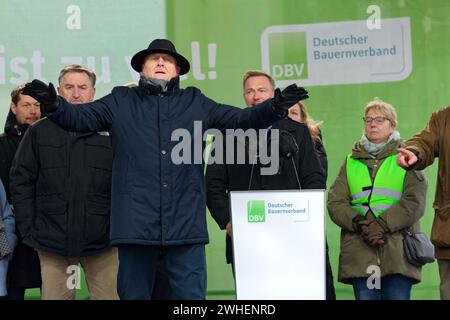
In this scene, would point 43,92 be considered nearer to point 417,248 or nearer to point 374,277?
point 374,277

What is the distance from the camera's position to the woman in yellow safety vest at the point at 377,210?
6.73 metres

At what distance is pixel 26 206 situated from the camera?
21.9 feet

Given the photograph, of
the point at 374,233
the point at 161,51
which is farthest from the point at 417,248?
the point at 161,51

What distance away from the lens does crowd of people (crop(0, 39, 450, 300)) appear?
5637mm

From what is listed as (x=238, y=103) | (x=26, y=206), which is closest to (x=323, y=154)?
(x=238, y=103)

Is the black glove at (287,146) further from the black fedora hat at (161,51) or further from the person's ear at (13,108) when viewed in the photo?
the person's ear at (13,108)

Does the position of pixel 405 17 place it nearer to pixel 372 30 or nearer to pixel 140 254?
pixel 372 30

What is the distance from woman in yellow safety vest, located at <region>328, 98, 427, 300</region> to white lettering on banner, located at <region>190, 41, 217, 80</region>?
132 centimetres

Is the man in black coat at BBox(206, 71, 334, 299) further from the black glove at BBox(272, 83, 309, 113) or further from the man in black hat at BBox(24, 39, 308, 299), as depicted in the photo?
the black glove at BBox(272, 83, 309, 113)

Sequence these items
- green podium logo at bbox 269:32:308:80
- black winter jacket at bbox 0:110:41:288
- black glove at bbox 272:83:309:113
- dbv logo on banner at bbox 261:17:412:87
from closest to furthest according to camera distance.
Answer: black glove at bbox 272:83:309:113, black winter jacket at bbox 0:110:41:288, dbv logo on banner at bbox 261:17:412:87, green podium logo at bbox 269:32:308:80

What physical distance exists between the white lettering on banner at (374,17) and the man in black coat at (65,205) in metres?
2.05

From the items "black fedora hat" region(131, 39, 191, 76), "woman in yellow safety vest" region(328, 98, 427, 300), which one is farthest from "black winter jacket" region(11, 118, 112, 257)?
"woman in yellow safety vest" region(328, 98, 427, 300)
